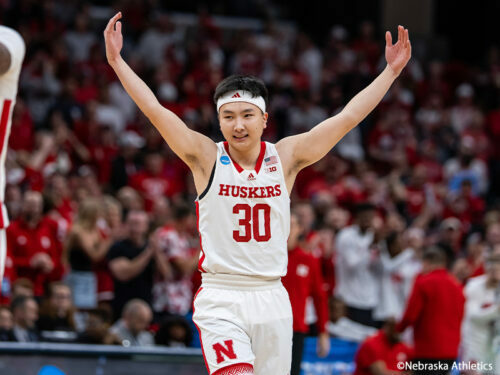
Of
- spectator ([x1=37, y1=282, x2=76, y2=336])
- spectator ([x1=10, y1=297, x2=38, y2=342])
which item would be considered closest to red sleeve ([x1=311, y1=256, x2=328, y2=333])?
spectator ([x1=37, y1=282, x2=76, y2=336])

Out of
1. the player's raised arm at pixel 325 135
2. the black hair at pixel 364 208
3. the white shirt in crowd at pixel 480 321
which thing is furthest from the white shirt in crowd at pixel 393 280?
the player's raised arm at pixel 325 135

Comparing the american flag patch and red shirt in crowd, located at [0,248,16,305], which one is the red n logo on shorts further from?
red shirt in crowd, located at [0,248,16,305]

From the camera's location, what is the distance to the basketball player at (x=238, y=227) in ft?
17.0

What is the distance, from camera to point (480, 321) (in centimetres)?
998

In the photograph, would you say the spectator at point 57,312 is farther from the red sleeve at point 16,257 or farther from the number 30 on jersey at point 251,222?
the number 30 on jersey at point 251,222

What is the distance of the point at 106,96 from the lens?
14.9 metres

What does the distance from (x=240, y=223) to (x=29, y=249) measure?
5.69 meters

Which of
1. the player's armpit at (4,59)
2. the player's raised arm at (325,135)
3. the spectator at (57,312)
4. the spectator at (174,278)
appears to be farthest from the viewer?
the spectator at (174,278)

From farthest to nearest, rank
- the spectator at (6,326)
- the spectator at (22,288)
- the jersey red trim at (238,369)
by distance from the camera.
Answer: the spectator at (22,288) → the spectator at (6,326) → the jersey red trim at (238,369)

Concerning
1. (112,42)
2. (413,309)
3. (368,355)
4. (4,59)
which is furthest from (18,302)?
(112,42)

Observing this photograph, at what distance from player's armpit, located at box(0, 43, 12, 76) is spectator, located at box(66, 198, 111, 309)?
4.53m

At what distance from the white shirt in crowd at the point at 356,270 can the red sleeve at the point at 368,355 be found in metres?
2.37

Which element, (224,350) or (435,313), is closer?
(224,350)

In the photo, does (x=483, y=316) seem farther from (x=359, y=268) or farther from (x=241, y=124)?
(x=241, y=124)
